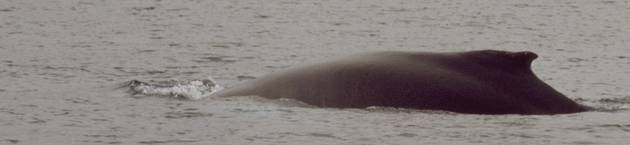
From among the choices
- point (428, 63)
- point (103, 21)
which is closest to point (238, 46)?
point (103, 21)

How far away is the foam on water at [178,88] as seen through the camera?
1895cm

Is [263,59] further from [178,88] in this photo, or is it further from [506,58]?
[506,58]

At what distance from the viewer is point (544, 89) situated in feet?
53.5

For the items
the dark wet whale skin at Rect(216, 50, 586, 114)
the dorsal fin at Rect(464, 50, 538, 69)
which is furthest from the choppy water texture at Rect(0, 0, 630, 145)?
the dorsal fin at Rect(464, 50, 538, 69)

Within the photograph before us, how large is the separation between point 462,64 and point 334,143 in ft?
7.04

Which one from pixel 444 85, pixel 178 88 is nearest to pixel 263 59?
pixel 178 88

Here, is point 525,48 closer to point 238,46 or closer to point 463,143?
point 238,46

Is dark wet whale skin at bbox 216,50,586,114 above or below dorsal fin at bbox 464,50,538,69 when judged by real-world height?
below

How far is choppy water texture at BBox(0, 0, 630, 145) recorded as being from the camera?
15.5 m

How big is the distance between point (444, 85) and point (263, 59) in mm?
11485

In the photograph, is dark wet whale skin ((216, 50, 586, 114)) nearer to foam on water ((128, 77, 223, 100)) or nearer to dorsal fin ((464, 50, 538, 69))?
dorsal fin ((464, 50, 538, 69))

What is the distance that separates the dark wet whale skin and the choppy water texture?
0.54ft

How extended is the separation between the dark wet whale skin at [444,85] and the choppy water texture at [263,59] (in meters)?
0.16

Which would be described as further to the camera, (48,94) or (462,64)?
(48,94)
